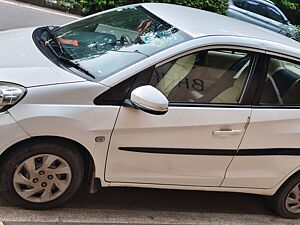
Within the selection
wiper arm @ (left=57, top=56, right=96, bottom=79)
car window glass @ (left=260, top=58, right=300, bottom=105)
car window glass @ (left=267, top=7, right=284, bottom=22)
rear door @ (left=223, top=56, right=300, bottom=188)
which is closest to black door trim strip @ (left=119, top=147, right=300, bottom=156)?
rear door @ (left=223, top=56, right=300, bottom=188)

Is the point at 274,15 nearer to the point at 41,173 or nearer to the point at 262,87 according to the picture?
the point at 262,87

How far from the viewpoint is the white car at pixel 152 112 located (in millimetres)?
2904

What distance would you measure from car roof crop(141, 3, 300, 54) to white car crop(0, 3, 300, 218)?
0.07 feet

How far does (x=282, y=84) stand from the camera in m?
3.40

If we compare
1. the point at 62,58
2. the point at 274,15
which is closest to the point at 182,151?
the point at 62,58

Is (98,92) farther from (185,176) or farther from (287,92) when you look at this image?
(287,92)

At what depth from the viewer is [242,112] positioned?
3.19 metres

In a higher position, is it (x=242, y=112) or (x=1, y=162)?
(x=242, y=112)

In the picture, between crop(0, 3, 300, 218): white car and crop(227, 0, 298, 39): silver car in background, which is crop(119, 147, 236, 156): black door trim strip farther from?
crop(227, 0, 298, 39): silver car in background

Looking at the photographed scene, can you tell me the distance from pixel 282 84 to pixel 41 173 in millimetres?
1885

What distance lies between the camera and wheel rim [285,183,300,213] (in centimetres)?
362

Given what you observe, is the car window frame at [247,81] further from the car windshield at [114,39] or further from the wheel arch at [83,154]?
the wheel arch at [83,154]

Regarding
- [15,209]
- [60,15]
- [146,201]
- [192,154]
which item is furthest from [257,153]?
[60,15]

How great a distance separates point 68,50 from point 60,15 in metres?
7.15
